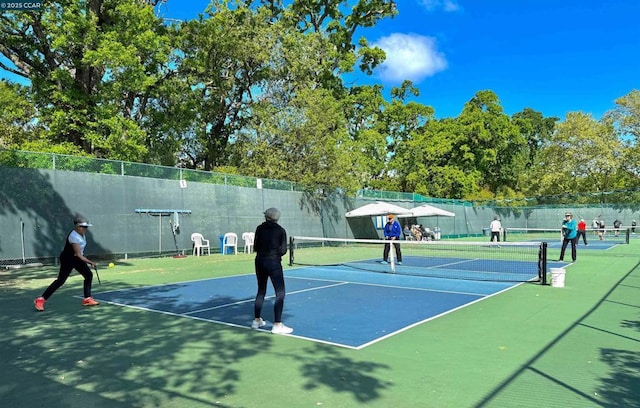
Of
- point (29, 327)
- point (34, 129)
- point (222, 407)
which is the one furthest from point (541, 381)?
point (34, 129)

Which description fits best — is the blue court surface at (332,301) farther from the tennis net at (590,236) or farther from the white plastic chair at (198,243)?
the tennis net at (590,236)

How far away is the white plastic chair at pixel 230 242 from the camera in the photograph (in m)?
21.7

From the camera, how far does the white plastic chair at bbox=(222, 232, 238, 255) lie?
71.3ft

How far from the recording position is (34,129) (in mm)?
26453

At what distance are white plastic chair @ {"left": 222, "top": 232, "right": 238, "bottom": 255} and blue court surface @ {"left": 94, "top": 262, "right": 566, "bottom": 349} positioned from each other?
862 cm

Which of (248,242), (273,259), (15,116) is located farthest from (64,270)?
(15,116)

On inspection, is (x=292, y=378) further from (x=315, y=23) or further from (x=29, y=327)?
(x=315, y=23)

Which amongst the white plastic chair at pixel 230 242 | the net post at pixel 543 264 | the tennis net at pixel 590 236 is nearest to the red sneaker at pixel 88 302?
the net post at pixel 543 264

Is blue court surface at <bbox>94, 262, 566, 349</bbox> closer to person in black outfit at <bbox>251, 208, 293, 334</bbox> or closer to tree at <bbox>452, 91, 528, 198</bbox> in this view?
person in black outfit at <bbox>251, 208, 293, 334</bbox>

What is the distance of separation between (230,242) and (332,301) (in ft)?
44.3

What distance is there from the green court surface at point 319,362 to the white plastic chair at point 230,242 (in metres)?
12.9

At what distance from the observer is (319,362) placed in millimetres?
5434

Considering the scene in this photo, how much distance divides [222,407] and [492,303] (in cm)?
636

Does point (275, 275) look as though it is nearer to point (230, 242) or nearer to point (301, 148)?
point (230, 242)
